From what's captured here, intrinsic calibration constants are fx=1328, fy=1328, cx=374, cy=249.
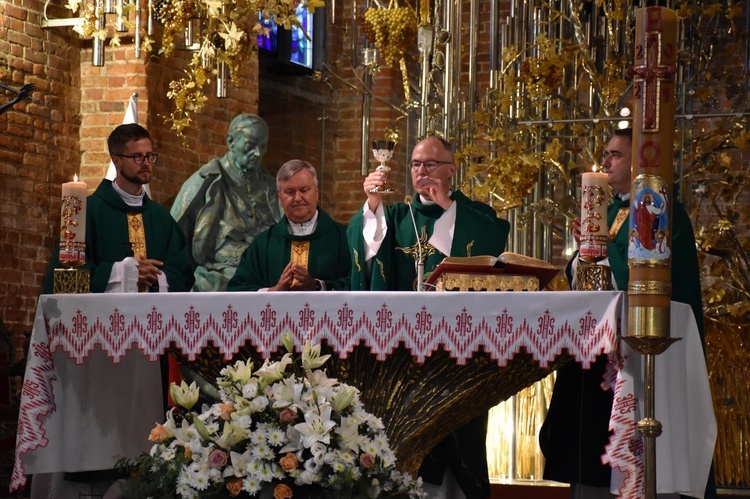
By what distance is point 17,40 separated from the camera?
7.94 m

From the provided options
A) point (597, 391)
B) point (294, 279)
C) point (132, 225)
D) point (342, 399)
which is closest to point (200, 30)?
point (132, 225)

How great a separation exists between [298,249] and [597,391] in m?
1.57

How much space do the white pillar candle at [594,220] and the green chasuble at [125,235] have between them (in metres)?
2.01

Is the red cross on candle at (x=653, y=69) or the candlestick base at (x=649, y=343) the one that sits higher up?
the red cross on candle at (x=653, y=69)

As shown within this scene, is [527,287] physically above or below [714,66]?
below

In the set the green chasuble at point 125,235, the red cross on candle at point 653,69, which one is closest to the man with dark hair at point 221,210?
the green chasuble at point 125,235

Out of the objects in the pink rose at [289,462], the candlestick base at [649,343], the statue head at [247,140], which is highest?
the statue head at [247,140]

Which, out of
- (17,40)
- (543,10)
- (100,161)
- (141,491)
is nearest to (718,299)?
(543,10)

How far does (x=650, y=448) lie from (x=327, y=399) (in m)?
1.09

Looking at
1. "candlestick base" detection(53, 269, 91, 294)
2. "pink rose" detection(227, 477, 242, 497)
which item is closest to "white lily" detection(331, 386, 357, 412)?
"pink rose" detection(227, 477, 242, 497)

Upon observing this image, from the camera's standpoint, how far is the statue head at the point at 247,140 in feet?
26.4

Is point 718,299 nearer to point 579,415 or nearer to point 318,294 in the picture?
point 579,415

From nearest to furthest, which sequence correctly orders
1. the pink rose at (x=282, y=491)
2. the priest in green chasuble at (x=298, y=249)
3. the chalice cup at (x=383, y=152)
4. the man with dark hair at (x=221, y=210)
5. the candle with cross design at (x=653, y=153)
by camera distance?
the pink rose at (x=282, y=491) < the candle with cross design at (x=653, y=153) < the chalice cup at (x=383, y=152) < the priest in green chasuble at (x=298, y=249) < the man with dark hair at (x=221, y=210)

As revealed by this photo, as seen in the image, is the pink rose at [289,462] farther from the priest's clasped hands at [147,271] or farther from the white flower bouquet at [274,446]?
the priest's clasped hands at [147,271]
